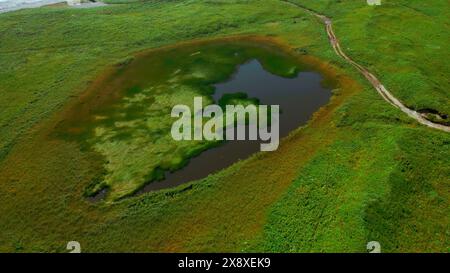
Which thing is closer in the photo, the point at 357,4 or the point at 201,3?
the point at 357,4

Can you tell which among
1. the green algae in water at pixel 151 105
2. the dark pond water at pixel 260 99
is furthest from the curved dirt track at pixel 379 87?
the green algae in water at pixel 151 105

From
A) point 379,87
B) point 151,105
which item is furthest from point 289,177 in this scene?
point 151,105

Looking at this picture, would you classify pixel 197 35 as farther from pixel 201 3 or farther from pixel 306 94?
pixel 306 94

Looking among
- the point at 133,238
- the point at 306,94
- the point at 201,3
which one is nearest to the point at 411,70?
the point at 306,94

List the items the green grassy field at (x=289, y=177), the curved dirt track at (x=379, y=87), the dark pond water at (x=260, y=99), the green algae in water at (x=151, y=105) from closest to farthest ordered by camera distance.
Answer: the green grassy field at (x=289, y=177), the dark pond water at (x=260, y=99), the green algae in water at (x=151, y=105), the curved dirt track at (x=379, y=87)

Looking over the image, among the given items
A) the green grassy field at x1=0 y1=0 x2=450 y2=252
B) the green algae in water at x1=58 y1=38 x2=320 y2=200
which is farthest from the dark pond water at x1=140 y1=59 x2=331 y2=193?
the green grassy field at x1=0 y1=0 x2=450 y2=252

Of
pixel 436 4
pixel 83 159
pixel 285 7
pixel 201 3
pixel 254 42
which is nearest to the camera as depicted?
pixel 83 159

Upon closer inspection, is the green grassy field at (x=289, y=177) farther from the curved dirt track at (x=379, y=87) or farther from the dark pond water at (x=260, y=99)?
the dark pond water at (x=260, y=99)
